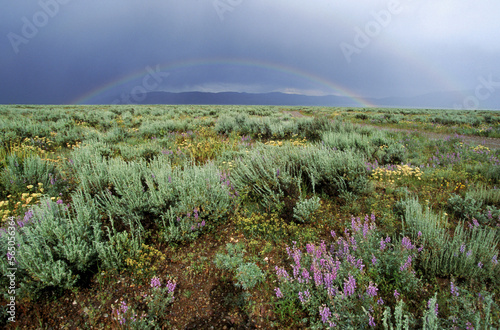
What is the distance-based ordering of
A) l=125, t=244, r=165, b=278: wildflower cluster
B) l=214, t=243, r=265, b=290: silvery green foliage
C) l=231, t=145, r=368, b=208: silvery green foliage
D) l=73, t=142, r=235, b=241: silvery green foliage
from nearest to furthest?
l=214, t=243, r=265, b=290: silvery green foliage
l=125, t=244, r=165, b=278: wildflower cluster
l=73, t=142, r=235, b=241: silvery green foliage
l=231, t=145, r=368, b=208: silvery green foliage

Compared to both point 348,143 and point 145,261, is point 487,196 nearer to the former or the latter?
point 348,143

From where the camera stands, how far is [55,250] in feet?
7.38

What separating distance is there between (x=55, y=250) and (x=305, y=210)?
2931 mm

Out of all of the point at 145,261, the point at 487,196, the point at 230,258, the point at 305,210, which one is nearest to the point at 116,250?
the point at 145,261

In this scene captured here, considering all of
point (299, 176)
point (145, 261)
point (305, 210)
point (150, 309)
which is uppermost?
point (299, 176)

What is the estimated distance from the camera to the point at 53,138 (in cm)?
874

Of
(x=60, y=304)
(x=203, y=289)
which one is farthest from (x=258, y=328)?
(x=60, y=304)

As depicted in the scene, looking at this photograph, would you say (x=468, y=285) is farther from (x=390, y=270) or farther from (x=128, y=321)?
(x=128, y=321)

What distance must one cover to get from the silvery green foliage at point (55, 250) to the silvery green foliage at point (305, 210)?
2467mm

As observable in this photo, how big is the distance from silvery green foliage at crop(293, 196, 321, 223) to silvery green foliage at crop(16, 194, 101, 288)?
247cm

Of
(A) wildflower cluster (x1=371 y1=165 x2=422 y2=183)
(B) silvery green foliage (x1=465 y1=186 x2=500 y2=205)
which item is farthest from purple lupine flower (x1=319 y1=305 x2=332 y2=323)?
(A) wildflower cluster (x1=371 y1=165 x2=422 y2=183)

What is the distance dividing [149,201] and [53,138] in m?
8.58

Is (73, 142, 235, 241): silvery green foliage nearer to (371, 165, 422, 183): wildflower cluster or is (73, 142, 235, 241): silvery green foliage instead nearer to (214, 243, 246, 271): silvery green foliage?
(214, 243, 246, 271): silvery green foliage

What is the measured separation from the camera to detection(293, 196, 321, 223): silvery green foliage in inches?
124
